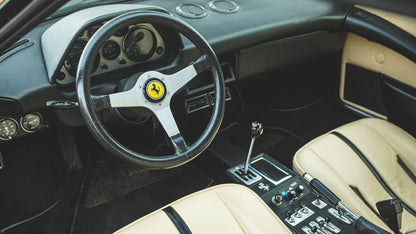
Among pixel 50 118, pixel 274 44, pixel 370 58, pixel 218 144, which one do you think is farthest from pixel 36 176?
pixel 370 58

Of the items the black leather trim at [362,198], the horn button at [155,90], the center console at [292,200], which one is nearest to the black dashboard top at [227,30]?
the horn button at [155,90]

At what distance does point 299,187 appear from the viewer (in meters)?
1.66

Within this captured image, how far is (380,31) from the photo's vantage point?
2137 millimetres

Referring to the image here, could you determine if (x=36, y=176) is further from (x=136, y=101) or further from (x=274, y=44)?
(x=274, y=44)

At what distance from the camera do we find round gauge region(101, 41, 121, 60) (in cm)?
158

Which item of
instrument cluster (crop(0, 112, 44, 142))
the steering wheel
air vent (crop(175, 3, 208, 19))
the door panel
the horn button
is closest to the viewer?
the steering wheel

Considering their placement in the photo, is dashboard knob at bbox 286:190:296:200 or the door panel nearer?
dashboard knob at bbox 286:190:296:200

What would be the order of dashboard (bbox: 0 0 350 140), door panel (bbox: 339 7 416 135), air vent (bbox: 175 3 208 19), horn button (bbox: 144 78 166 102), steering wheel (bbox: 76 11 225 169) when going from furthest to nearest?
1. door panel (bbox: 339 7 416 135)
2. air vent (bbox: 175 3 208 19)
3. dashboard (bbox: 0 0 350 140)
4. horn button (bbox: 144 78 166 102)
5. steering wheel (bbox: 76 11 225 169)

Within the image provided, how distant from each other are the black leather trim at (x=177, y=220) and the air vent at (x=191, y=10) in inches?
41.3

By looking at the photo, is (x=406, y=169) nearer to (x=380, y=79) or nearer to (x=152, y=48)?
(x=380, y=79)

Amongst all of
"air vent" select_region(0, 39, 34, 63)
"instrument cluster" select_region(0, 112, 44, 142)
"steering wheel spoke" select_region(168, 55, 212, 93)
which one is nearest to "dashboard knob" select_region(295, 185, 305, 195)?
"steering wheel spoke" select_region(168, 55, 212, 93)

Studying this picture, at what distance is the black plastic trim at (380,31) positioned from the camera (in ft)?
6.63

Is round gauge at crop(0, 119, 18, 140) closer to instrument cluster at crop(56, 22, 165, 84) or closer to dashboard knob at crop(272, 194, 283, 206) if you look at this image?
instrument cluster at crop(56, 22, 165, 84)

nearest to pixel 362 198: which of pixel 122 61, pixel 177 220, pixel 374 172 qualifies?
pixel 374 172
